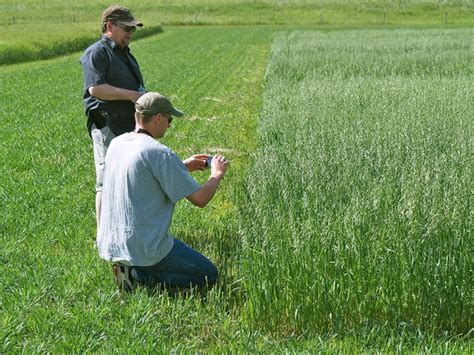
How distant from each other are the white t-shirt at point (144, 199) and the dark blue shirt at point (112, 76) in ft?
4.48

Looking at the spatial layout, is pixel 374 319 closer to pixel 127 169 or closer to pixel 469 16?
pixel 127 169

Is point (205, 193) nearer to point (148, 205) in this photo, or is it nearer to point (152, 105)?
point (148, 205)

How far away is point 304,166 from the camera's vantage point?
6250 mm

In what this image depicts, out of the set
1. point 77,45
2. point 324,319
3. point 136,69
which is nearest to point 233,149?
point 136,69

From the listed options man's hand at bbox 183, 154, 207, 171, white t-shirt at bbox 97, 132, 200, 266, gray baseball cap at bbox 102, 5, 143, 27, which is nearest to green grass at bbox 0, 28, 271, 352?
white t-shirt at bbox 97, 132, 200, 266

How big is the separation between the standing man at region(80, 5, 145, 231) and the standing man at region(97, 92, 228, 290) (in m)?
1.11

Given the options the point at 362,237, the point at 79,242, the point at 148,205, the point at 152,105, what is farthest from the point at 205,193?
the point at 79,242

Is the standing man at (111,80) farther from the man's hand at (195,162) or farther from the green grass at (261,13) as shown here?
the green grass at (261,13)

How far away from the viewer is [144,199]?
194 inches

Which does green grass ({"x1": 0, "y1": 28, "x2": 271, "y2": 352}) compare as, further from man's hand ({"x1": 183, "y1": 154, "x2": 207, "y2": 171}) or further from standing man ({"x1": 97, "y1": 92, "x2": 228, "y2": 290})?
man's hand ({"x1": 183, "y1": 154, "x2": 207, "y2": 171})

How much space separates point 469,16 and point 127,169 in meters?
59.7

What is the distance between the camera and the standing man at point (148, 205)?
4898mm

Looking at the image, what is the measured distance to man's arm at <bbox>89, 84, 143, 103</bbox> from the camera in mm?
6077

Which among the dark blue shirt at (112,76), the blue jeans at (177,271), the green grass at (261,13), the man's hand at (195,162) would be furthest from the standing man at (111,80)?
the green grass at (261,13)
